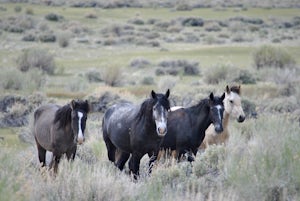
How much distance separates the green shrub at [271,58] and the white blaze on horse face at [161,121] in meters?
26.4

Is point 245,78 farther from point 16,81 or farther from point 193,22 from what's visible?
point 193,22

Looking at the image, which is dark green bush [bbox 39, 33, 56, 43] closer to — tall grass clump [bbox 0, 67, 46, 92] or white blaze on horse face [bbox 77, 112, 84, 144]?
tall grass clump [bbox 0, 67, 46, 92]

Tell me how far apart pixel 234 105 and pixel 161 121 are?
12.3 ft

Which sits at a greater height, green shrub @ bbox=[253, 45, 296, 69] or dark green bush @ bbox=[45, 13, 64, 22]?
green shrub @ bbox=[253, 45, 296, 69]

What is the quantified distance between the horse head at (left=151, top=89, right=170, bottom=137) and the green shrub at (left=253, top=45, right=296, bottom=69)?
1032 inches

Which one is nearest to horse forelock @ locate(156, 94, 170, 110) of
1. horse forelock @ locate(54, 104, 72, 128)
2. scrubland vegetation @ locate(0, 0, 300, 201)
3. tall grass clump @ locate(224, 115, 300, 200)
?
scrubland vegetation @ locate(0, 0, 300, 201)

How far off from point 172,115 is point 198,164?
10.00 ft

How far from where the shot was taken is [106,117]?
1451 cm

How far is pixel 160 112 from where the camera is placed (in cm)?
1184

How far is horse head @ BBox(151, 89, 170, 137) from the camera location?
11.6m

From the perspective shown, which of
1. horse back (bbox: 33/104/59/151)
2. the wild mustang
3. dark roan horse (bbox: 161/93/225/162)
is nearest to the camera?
horse back (bbox: 33/104/59/151)

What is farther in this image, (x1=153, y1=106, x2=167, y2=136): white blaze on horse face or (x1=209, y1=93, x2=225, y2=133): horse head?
(x1=209, y1=93, x2=225, y2=133): horse head

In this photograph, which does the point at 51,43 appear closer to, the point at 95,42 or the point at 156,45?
the point at 95,42

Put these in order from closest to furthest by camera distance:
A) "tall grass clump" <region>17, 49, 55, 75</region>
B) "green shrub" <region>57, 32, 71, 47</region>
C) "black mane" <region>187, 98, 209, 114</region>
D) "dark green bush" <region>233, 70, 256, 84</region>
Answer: "black mane" <region>187, 98, 209, 114</region> → "dark green bush" <region>233, 70, 256, 84</region> → "tall grass clump" <region>17, 49, 55, 75</region> → "green shrub" <region>57, 32, 71, 47</region>
